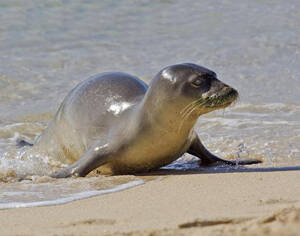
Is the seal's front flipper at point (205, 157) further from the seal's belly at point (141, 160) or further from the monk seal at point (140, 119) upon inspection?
the seal's belly at point (141, 160)

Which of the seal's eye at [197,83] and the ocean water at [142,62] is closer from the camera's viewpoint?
the seal's eye at [197,83]

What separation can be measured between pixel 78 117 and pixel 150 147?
86 cm

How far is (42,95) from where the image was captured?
8805 millimetres

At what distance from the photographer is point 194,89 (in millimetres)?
4918

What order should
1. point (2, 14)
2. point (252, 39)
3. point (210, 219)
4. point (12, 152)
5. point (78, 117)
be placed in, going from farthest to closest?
point (2, 14)
point (252, 39)
point (12, 152)
point (78, 117)
point (210, 219)

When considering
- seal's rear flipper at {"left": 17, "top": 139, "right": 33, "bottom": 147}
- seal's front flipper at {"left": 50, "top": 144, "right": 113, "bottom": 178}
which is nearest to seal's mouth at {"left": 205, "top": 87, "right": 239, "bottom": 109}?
seal's front flipper at {"left": 50, "top": 144, "right": 113, "bottom": 178}

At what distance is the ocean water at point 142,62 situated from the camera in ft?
18.7

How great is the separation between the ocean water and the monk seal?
0.24m

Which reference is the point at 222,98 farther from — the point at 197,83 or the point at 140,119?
the point at 140,119

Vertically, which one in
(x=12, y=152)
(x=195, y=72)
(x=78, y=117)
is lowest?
(x=12, y=152)

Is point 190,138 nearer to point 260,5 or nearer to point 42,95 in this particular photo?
point 42,95

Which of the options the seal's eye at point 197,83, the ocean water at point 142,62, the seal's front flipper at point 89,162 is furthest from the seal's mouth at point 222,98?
the seal's front flipper at point 89,162

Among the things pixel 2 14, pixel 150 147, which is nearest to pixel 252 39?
pixel 2 14

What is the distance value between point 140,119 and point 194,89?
1.57 ft
